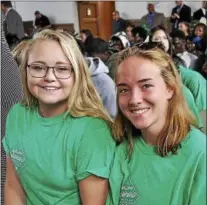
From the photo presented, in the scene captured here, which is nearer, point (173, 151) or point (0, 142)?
point (173, 151)

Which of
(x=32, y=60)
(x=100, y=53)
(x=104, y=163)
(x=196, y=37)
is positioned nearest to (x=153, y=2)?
(x=196, y=37)

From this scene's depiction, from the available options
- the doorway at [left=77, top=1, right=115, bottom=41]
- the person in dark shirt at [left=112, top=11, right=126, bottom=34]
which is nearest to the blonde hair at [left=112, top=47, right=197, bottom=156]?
the doorway at [left=77, top=1, right=115, bottom=41]

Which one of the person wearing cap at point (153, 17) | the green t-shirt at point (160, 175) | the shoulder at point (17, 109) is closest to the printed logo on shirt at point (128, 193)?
the green t-shirt at point (160, 175)

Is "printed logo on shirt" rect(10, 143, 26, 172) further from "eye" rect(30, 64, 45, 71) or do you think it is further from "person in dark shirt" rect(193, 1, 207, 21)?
"person in dark shirt" rect(193, 1, 207, 21)

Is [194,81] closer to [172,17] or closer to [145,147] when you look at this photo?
[145,147]

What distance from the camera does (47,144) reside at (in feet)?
2.49

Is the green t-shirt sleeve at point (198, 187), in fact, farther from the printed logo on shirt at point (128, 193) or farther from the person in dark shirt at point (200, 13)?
the person in dark shirt at point (200, 13)

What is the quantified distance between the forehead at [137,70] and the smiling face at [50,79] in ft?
0.49

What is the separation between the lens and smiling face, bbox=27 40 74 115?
737mm

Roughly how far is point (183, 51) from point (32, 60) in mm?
400

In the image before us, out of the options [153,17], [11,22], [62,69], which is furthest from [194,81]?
[11,22]

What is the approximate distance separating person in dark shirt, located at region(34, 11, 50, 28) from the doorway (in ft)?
0.54

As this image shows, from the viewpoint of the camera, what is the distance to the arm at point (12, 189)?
0.86m

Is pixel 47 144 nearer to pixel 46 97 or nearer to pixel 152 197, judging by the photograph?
pixel 46 97
